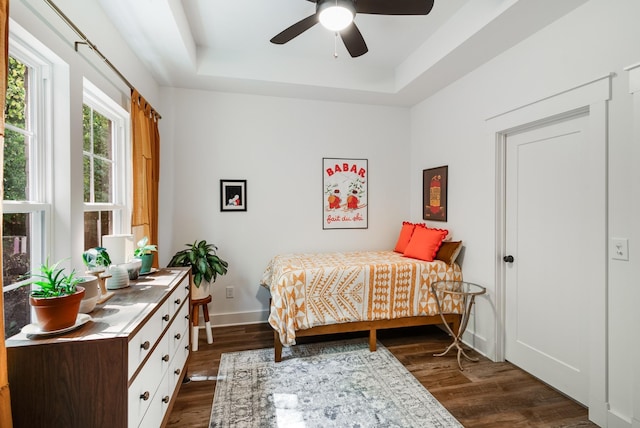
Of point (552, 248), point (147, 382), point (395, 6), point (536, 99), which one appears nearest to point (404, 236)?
point (552, 248)

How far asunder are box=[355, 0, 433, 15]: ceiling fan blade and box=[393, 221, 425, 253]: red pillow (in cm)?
224

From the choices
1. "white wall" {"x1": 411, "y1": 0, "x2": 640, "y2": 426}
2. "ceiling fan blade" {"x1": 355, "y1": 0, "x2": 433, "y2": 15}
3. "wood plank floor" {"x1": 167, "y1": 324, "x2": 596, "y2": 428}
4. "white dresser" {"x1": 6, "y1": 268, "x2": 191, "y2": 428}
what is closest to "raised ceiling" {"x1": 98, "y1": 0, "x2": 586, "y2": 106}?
"white wall" {"x1": 411, "y1": 0, "x2": 640, "y2": 426}

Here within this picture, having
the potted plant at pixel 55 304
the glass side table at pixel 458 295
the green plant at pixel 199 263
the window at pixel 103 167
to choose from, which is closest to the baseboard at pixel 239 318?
the green plant at pixel 199 263

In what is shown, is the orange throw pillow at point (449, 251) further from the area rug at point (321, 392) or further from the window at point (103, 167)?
the window at point (103, 167)

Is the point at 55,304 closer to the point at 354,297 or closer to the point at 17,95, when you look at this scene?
the point at 17,95

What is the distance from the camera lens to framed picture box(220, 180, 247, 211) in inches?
136

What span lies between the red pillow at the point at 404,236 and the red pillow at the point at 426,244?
0.73ft

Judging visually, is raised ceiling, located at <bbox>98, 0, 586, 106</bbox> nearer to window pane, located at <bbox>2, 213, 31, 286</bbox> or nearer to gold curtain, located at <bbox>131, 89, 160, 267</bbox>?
gold curtain, located at <bbox>131, 89, 160, 267</bbox>

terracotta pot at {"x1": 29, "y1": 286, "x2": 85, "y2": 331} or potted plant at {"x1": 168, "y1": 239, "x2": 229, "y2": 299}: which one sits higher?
terracotta pot at {"x1": 29, "y1": 286, "x2": 85, "y2": 331}

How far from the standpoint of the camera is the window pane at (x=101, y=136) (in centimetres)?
215

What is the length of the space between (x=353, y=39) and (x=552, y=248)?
214cm

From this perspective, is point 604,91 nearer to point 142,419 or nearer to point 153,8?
point 153,8

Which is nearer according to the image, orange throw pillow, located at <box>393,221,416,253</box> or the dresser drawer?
the dresser drawer

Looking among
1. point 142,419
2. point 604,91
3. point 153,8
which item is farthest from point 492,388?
point 153,8
